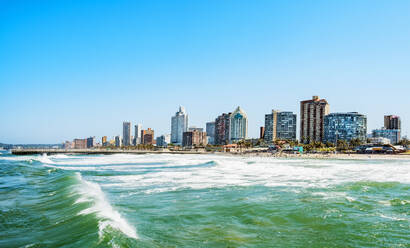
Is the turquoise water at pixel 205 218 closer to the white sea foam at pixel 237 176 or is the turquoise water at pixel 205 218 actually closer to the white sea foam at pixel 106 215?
the white sea foam at pixel 106 215

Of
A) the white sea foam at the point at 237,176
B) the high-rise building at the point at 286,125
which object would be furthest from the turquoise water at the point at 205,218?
the high-rise building at the point at 286,125

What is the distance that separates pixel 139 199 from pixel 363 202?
11.3 meters

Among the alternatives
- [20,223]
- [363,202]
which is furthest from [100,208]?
[363,202]

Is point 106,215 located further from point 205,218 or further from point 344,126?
point 344,126

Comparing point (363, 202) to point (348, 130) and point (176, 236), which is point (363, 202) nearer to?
point (176, 236)

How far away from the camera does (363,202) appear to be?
15.4 metres

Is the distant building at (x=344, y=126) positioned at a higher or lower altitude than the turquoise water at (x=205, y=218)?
higher

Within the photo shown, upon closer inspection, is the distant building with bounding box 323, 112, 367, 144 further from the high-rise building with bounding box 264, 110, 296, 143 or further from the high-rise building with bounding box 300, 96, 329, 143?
the high-rise building with bounding box 264, 110, 296, 143

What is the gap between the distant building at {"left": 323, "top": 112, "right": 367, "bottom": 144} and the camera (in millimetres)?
157375

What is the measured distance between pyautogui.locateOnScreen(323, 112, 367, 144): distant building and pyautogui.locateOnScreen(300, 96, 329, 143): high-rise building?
4330mm

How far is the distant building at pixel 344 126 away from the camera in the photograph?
157375 millimetres

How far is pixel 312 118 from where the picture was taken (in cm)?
16625

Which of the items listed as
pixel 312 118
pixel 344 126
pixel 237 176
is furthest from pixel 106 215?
pixel 312 118

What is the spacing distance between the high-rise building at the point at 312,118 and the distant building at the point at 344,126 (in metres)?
4.33
